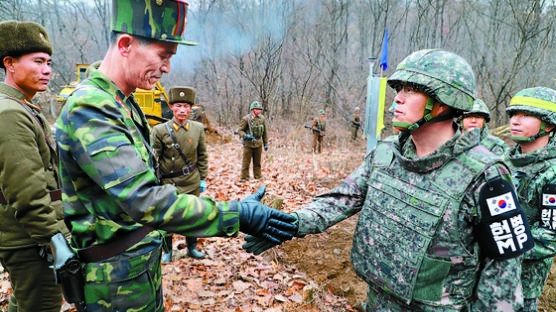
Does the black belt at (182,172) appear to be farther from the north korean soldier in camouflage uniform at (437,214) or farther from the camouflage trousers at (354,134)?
the camouflage trousers at (354,134)

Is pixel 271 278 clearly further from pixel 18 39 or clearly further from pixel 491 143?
pixel 491 143

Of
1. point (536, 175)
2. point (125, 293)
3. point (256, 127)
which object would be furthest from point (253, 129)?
point (125, 293)

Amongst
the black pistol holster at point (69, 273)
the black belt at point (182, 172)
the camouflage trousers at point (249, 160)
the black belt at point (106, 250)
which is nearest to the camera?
the black pistol holster at point (69, 273)

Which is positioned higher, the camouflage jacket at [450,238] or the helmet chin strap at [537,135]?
the helmet chin strap at [537,135]

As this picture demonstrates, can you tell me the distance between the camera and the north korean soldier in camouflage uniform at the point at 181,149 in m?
4.60

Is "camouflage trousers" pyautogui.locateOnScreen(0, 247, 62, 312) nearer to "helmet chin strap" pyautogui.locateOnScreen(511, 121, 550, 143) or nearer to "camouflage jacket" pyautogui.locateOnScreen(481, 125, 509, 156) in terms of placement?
"helmet chin strap" pyautogui.locateOnScreen(511, 121, 550, 143)

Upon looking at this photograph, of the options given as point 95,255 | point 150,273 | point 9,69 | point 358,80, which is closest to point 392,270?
point 150,273

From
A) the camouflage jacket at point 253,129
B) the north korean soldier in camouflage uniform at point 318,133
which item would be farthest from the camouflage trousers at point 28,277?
the north korean soldier in camouflage uniform at point 318,133

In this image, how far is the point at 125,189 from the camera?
1.50 m

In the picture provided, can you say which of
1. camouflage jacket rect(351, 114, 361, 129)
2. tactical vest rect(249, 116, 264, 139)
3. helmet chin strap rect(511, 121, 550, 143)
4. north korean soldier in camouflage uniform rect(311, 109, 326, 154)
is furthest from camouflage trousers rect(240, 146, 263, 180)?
camouflage jacket rect(351, 114, 361, 129)

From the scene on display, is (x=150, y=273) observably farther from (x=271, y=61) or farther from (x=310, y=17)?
(x=310, y=17)

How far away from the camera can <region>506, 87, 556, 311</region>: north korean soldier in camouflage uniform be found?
2.44 metres

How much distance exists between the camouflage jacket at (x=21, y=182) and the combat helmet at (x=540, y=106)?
404cm

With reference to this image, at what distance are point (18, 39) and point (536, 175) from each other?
4474mm
